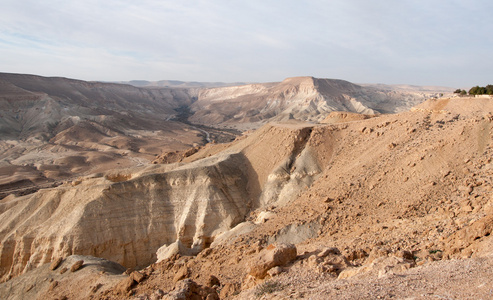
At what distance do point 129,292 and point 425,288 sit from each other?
911 centimetres

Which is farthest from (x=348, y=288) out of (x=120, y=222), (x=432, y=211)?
(x=120, y=222)

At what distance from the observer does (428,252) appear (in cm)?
1005

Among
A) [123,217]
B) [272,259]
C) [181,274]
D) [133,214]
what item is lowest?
[123,217]

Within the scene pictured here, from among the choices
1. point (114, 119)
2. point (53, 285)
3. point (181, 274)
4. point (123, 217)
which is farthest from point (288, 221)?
point (114, 119)

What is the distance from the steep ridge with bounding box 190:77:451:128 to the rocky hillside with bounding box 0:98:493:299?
65.7 meters

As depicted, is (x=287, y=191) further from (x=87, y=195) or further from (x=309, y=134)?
(x=87, y=195)

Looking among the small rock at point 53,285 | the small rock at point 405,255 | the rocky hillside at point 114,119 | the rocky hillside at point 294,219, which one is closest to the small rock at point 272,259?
the rocky hillside at point 294,219

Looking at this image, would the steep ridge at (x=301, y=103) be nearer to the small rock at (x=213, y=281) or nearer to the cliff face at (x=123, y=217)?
the cliff face at (x=123, y=217)

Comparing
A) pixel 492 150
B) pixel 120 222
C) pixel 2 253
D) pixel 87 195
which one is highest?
pixel 492 150

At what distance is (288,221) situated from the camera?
17578 millimetres

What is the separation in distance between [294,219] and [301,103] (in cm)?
8662

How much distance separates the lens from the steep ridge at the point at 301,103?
3814 inches

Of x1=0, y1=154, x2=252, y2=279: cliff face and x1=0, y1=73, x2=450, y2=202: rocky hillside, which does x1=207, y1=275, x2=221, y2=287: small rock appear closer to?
x1=0, y1=154, x2=252, y2=279: cliff face

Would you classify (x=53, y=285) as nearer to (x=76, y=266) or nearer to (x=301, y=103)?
(x=76, y=266)
